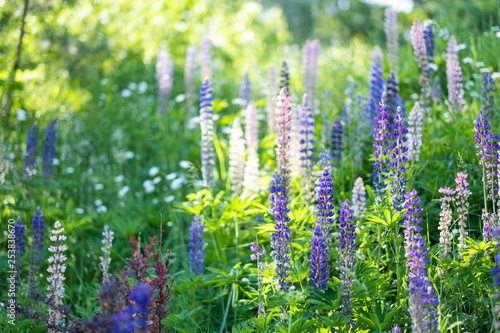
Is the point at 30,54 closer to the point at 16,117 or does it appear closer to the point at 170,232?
the point at 16,117

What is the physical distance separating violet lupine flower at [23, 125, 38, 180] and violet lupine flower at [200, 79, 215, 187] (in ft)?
5.78

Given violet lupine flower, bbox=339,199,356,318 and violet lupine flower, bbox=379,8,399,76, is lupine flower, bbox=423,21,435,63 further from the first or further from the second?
violet lupine flower, bbox=339,199,356,318

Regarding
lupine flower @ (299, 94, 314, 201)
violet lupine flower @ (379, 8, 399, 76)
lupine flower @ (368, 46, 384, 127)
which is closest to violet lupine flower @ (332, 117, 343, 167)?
lupine flower @ (299, 94, 314, 201)

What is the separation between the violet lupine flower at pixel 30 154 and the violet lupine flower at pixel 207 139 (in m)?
1.76

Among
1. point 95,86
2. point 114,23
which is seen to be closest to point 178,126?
point 95,86

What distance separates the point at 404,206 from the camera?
98.4 inches

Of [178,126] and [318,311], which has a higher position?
[178,126]

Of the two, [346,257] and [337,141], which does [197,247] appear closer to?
[346,257]

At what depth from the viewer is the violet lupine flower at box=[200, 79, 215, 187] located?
3842mm

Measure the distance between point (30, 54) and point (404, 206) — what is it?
19.4ft

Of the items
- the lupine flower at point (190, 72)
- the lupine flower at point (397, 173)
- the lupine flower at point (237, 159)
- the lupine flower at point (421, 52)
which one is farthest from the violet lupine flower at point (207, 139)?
the lupine flower at point (190, 72)

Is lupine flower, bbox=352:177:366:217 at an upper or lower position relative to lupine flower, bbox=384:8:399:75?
lower

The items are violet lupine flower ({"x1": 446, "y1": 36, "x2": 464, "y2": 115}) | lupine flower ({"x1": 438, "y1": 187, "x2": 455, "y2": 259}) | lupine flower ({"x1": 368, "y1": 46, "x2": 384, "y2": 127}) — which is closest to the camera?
lupine flower ({"x1": 438, "y1": 187, "x2": 455, "y2": 259})

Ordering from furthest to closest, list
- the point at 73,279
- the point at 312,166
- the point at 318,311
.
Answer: the point at 73,279, the point at 312,166, the point at 318,311
